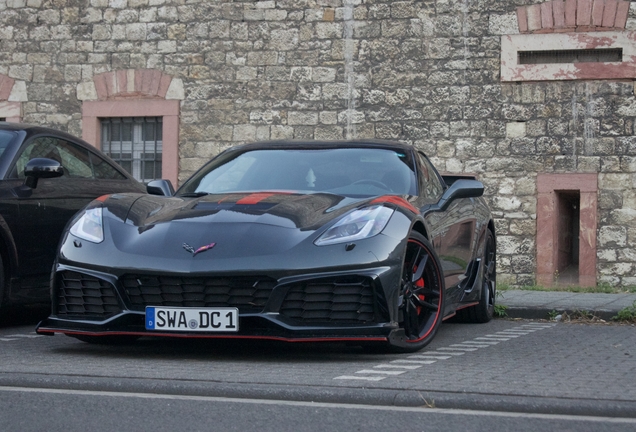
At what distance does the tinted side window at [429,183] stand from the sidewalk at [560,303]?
1747 millimetres

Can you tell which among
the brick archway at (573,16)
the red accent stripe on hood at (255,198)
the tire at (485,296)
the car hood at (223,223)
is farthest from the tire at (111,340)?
the brick archway at (573,16)

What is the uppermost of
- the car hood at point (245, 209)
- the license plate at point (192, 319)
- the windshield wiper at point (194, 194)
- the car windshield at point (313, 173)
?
the car windshield at point (313, 173)

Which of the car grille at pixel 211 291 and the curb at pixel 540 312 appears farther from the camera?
the curb at pixel 540 312

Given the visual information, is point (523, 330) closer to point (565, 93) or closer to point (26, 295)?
point (26, 295)

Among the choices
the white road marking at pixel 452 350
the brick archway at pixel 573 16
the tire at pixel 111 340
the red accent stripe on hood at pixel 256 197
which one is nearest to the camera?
the white road marking at pixel 452 350

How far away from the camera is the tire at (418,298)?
5.68m

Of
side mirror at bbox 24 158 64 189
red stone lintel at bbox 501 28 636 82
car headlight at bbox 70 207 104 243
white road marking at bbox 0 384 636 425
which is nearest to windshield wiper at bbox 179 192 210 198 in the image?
car headlight at bbox 70 207 104 243

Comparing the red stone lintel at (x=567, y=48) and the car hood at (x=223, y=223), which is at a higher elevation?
the red stone lintel at (x=567, y=48)

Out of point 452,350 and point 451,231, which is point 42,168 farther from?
point 452,350

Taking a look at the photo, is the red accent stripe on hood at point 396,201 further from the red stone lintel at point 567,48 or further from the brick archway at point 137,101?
the brick archway at point 137,101

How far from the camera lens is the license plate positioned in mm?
5328

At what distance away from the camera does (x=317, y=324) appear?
5.35 meters

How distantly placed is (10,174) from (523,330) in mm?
3799

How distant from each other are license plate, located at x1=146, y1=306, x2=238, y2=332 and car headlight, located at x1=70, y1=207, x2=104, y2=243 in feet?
1.91
